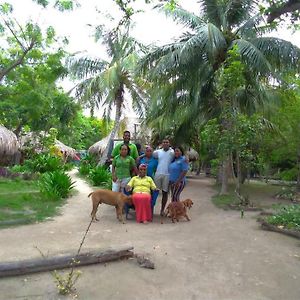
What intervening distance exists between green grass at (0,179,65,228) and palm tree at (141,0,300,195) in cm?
592

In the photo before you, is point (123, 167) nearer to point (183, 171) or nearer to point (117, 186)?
point (117, 186)

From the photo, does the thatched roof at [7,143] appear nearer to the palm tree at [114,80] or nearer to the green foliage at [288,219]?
the palm tree at [114,80]

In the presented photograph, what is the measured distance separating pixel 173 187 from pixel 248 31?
7.99 meters

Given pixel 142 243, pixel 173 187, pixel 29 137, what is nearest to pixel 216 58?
pixel 173 187

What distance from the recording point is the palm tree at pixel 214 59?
42.1 feet

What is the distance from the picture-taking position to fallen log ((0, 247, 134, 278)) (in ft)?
14.9

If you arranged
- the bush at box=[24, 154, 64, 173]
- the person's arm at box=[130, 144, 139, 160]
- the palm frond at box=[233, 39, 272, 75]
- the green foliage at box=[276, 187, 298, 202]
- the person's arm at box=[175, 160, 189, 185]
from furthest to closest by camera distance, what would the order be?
the bush at box=[24, 154, 64, 173] → the green foliage at box=[276, 187, 298, 202] → the palm frond at box=[233, 39, 272, 75] → the person's arm at box=[130, 144, 139, 160] → the person's arm at box=[175, 160, 189, 185]

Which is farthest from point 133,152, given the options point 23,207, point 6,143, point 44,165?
point 6,143

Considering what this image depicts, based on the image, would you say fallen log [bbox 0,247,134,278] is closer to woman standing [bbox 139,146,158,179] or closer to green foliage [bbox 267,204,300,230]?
woman standing [bbox 139,146,158,179]

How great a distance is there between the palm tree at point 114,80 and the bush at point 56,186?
27.3ft

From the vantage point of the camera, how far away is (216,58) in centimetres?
1389

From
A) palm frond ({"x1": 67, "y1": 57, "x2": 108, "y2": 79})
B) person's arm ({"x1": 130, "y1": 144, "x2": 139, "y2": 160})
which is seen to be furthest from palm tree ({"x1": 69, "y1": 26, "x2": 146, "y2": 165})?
person's arm ({"x1": 130, "y1": 144, "x2": 139, "y2": 160})

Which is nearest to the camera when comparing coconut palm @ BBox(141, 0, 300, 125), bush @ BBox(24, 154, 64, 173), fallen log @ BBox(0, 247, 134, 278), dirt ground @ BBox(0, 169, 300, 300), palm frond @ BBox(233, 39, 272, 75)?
dirt ground @ BBox(0, 169, 300, 300)

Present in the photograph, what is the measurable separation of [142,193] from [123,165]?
33.0 inches
